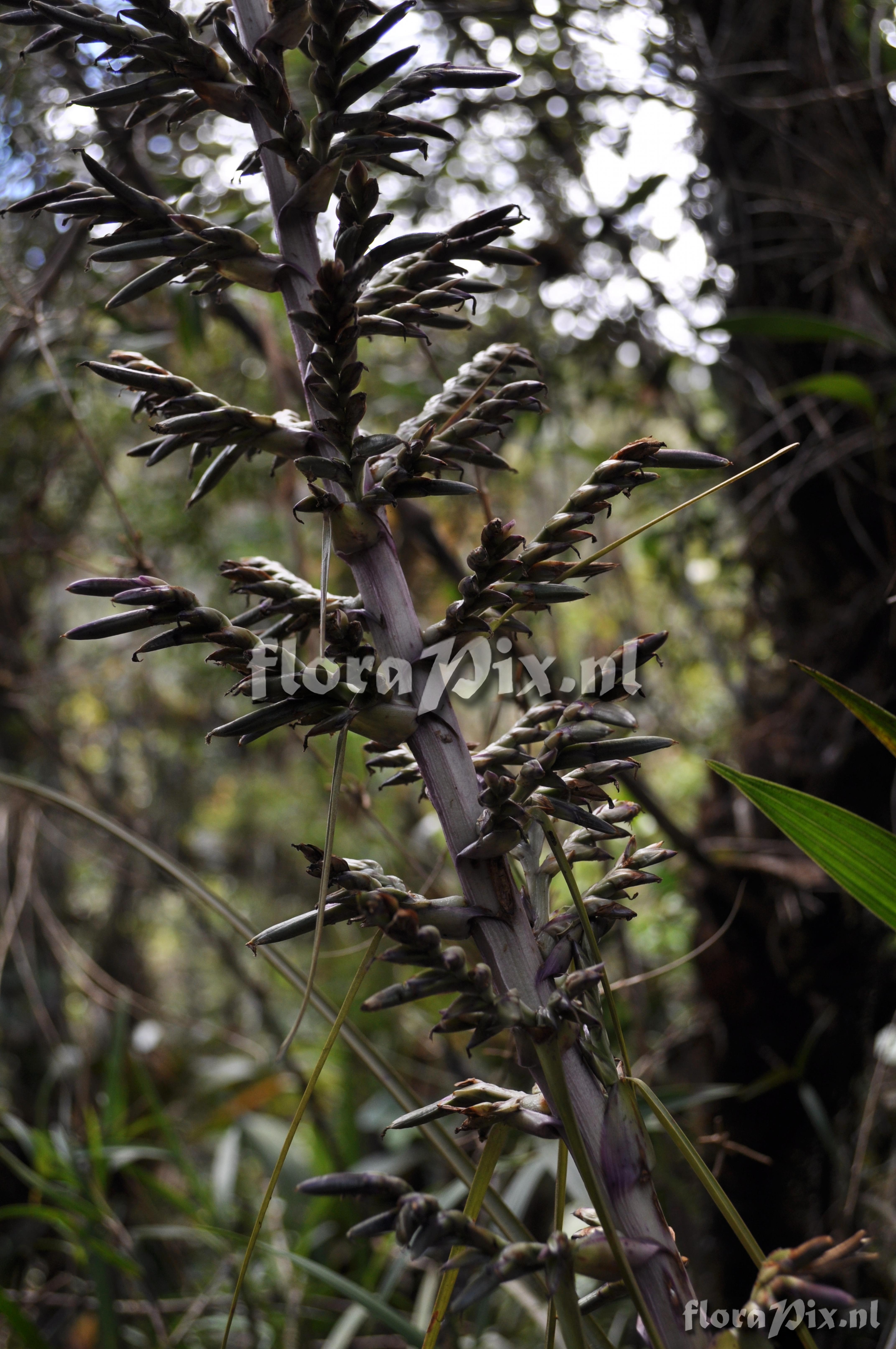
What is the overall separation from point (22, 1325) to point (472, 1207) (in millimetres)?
846

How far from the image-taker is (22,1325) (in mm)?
898

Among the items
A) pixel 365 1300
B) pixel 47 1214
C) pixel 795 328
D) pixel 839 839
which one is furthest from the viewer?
pixel 47 1214

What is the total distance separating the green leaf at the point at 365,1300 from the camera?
27.4 inches

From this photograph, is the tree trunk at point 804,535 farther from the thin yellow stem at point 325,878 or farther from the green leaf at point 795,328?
the thin yellow stem at point 325,878

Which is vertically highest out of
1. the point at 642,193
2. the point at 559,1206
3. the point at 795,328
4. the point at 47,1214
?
the point at 642,193

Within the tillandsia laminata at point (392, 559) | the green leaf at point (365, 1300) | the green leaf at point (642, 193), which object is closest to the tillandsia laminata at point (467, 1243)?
the tillandsia laminata at point (392, 559)

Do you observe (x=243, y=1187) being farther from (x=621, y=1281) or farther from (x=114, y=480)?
(x=621, y=1281)

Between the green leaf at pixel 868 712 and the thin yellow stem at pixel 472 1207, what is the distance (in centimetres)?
26

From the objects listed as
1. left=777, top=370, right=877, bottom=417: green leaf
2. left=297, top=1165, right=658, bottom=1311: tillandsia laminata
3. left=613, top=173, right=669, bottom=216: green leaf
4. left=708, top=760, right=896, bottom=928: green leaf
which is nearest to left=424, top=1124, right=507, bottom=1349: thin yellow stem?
left=297, top=1165, right=658, bottom=1311: tillandsia laminata

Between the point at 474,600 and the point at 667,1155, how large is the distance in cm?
110

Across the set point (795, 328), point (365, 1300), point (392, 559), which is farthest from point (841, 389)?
point (365, 1300)

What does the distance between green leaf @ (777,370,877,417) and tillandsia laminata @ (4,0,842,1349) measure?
1.81ft

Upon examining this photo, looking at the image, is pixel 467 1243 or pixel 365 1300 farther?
pixel 365 1300

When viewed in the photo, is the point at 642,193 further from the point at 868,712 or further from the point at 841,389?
the point at 868,712
